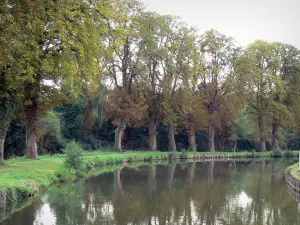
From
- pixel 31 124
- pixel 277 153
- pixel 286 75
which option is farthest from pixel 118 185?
pixel 286 75

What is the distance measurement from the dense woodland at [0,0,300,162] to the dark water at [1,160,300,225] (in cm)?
709

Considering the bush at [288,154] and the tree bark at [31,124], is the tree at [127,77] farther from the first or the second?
the bush at [288,154]

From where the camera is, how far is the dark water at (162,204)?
1342 cm

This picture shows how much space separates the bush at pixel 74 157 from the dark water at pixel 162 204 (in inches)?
66.6

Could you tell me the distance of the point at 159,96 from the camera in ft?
152

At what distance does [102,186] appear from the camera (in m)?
21.1

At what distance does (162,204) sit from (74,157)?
33.3 ft

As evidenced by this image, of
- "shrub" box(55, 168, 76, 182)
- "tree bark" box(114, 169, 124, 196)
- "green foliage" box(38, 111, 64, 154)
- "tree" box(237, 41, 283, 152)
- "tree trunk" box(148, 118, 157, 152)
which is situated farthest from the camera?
"tree" box(237, 41, 283, 152)

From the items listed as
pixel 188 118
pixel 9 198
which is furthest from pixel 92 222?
pixel 188 118

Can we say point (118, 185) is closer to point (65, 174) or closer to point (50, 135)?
point (65, 174)

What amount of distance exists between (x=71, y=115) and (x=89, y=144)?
A: 5201 millimetres

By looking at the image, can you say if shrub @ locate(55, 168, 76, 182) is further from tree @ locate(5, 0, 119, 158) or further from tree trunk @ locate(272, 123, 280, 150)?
tree trunk @ locate(272, 123, 280, 150)

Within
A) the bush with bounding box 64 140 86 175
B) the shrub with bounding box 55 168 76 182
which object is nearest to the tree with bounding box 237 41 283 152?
the bush with bounding box 64 140 86 175

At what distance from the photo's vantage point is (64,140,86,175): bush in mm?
24406
